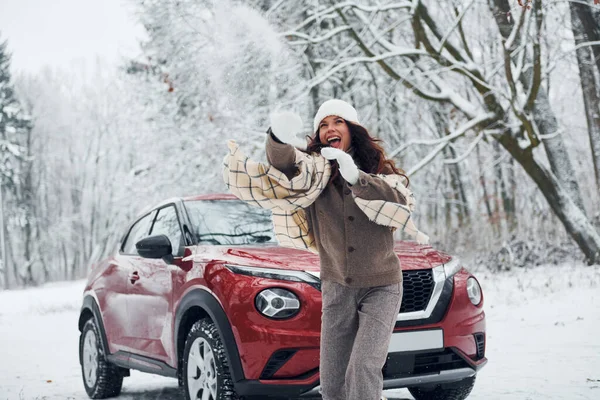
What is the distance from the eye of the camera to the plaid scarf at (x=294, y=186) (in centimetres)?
360

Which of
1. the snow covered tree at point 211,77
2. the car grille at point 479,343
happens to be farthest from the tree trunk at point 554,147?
the car grille at point 479,343

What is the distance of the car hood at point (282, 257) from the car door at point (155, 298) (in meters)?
0.43

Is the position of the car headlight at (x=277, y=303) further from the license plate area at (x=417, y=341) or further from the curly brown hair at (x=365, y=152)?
the curly brown hair at (x=365, y=152)

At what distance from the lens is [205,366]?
16.4 feet

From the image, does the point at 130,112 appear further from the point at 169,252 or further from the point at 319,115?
the point at 319,115

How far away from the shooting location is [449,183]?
28.1 m

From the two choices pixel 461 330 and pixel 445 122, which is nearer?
pixel 461 330

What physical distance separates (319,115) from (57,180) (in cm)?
5012

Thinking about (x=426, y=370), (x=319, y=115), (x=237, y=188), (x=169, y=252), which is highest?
(x=319, y=115)

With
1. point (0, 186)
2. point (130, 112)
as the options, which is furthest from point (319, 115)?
point (0, 186)

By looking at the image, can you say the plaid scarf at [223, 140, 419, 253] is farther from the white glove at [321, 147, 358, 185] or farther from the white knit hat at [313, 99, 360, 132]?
the white knit hat at [313, 99, 360, 132]

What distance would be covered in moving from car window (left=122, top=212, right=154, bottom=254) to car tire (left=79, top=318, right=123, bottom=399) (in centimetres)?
75

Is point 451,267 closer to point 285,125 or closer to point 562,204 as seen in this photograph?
point 285,125

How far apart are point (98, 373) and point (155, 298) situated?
1.55m
